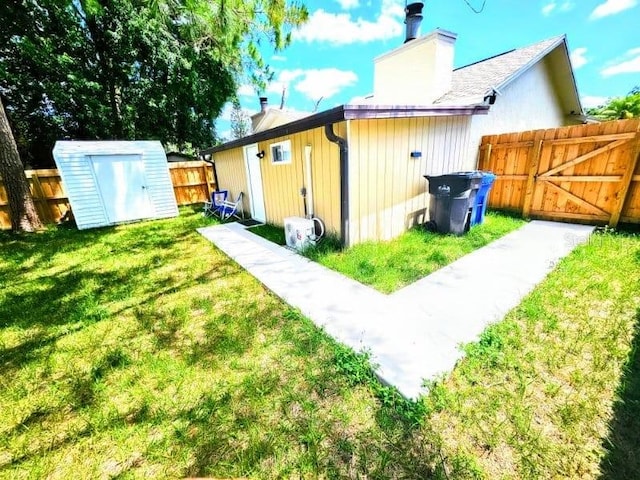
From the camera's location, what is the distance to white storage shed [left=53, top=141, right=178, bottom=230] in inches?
276

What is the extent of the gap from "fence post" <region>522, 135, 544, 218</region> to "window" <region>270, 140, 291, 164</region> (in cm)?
538

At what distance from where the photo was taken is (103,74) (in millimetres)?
10945

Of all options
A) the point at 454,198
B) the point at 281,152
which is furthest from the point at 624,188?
the point at 281,152

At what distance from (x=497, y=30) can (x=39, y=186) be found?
521 inches

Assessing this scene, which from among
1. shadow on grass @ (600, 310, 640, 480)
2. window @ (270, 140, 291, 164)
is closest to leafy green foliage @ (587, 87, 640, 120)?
window @ (270, 140, 291, 164)

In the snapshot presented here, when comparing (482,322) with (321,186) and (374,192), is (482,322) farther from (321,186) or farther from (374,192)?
(321,186)

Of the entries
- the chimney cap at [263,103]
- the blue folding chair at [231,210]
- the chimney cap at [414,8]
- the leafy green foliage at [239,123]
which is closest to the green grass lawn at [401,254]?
the blue folding chair at [231,210]

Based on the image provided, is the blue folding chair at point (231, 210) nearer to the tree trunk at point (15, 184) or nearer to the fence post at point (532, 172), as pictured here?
the tree trunk at point (15, 184)

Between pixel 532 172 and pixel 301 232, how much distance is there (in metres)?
5.35

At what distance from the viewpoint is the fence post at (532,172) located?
218 inches

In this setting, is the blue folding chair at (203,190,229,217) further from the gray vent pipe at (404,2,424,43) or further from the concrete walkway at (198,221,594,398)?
the gray vent pipe at (404,2,424,43)

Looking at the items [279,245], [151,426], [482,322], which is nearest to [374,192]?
[279,245]

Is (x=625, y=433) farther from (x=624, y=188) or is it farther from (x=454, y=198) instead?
(x=624, y=188)

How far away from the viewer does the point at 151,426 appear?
1.76 metres
